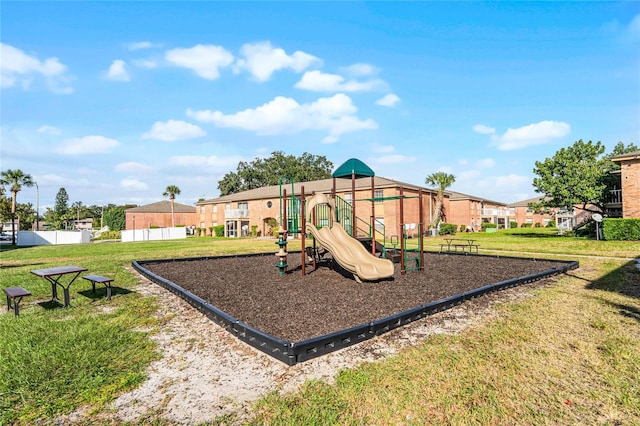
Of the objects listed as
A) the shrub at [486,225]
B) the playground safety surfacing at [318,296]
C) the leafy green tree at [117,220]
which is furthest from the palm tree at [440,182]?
the leafy green tree at [117,220]

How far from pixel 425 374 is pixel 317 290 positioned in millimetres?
5119

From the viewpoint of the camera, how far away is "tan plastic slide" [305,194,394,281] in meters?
9.70

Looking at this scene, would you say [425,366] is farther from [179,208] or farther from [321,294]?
[179,208]

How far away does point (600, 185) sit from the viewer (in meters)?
30.7

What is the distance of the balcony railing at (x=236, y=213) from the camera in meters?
46.7

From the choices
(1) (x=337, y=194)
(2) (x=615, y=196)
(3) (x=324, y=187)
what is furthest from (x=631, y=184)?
(3) (x=324, y=187)

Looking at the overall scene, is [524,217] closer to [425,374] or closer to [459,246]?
[459,246]

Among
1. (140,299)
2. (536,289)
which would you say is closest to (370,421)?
(140,299)

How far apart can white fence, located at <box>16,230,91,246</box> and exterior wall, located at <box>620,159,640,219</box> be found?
5956cm

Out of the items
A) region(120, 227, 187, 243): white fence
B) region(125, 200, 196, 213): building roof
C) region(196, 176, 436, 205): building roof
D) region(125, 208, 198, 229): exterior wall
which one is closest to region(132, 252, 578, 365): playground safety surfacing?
region(196, 176, 436, 205): building roof

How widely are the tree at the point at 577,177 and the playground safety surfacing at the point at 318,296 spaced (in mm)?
21910

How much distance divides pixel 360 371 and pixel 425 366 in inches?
34.6

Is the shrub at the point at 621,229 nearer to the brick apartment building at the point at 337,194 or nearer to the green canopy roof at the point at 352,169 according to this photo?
the brick apartment building at the point at 337,194

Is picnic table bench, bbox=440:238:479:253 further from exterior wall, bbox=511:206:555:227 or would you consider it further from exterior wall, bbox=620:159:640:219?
exterior wall, bbox=511:206:555:227
